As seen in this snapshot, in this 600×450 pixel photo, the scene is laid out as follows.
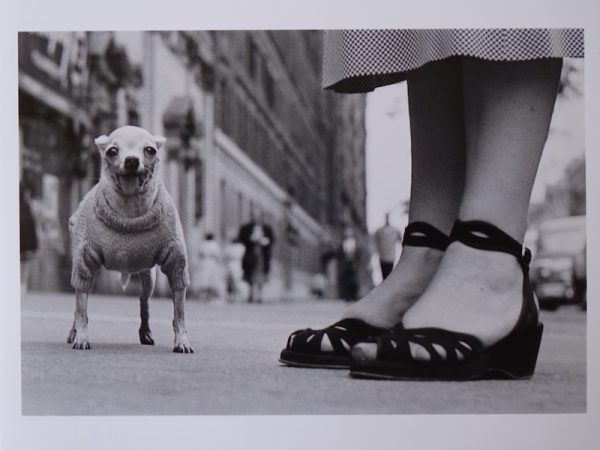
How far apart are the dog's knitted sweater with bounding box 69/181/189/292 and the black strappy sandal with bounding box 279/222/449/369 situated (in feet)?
1.29

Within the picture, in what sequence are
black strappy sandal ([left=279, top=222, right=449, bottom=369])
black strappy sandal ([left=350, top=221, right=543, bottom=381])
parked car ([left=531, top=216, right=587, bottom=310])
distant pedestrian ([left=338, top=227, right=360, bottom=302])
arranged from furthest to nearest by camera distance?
distant pedestrian ([left=338, top=227, right=360, bottom=302]), parked car ([left=531, top=216, right=587, bottom=310]), black strappy sandal ([left=279, top=222, right=449, bottom=369]), black strappy sandal ([left=350, top=221, right=543, bottom=381])

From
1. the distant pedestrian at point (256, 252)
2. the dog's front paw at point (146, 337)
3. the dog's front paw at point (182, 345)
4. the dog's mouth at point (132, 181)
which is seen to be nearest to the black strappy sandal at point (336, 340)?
the dog's front paw at point (182, 345)

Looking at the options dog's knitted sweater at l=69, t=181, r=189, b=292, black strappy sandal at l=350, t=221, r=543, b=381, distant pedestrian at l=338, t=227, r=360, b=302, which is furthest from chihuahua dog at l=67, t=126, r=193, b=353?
distant pedestrian at l=338, t=227, r=360, b=302

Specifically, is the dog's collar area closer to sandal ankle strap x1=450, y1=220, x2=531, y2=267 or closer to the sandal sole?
the sandal sole

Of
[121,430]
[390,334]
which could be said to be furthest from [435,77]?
[121,430]

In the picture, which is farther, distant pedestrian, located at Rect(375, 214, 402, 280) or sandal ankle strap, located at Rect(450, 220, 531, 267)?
distant pedestrian, located at Rect(375, 214, 402, 280)

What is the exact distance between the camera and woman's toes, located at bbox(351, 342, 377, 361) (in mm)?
1453

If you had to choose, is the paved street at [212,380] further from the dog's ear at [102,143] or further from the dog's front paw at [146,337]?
the dog's ear at [102,143]

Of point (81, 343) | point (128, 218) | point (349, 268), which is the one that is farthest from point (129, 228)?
point (349, 268)

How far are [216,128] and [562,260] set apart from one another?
10.5ft

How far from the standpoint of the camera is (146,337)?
6.42ft

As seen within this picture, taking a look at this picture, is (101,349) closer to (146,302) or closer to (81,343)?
(81,343)

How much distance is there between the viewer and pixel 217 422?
1667 millimetres

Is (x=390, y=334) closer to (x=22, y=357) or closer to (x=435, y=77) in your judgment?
(x=435, y=77)
